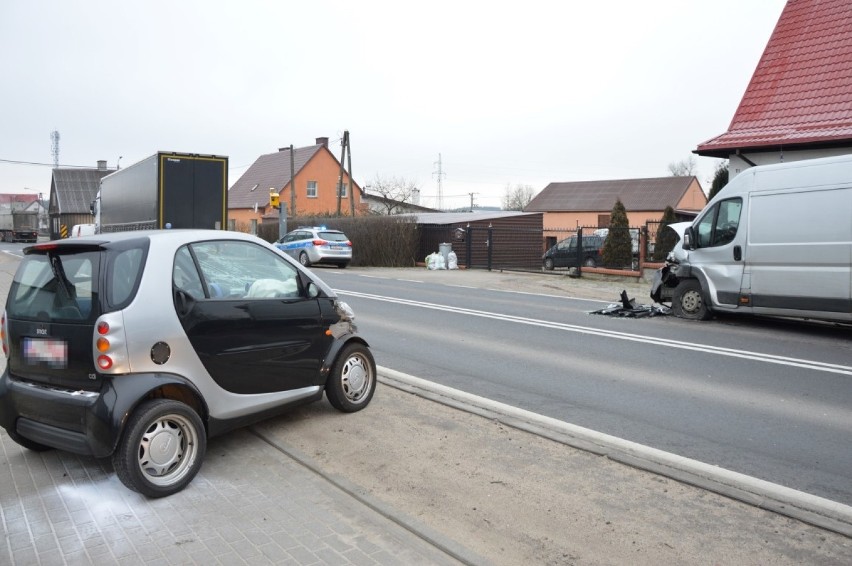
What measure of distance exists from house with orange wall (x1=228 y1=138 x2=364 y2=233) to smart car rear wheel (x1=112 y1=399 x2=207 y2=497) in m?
49.9

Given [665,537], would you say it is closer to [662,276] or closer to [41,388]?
[41,388]

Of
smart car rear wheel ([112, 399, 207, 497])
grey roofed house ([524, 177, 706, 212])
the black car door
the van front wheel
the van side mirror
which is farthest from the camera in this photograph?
grey roofed house ([524, 177, 706, 212])

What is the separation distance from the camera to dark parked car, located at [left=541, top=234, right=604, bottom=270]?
27.9m

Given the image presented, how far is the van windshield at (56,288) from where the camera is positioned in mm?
4234

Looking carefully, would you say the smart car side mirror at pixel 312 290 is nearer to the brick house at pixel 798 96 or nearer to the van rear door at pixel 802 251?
the van rear door at pixel 802 251

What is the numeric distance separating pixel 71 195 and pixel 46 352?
82413mm

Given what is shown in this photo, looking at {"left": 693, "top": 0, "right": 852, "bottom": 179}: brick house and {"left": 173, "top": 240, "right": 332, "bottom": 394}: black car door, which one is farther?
{"left": 693, "top": 0, "right": 852, "bottom": 179}: brick house

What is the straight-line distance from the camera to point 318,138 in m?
61.3

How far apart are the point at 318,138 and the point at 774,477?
5942 cm

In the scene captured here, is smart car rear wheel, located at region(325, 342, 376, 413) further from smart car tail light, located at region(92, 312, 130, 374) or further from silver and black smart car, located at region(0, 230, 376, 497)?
smart car tail light, located at region(92, 312, 130, 374)

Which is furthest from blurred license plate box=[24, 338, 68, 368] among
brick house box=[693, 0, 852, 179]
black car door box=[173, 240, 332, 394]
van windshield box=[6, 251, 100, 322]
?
brick house box=[693, 0, 852, 179]

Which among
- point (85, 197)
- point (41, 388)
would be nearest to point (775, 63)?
point (41, 388)

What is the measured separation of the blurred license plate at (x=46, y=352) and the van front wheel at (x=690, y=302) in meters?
10.7

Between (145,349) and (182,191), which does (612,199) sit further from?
(145,349)
